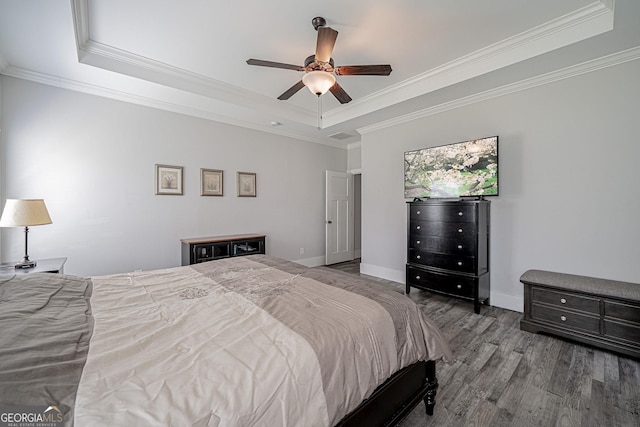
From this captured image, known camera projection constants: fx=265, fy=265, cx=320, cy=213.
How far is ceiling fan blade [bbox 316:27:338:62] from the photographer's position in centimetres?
206

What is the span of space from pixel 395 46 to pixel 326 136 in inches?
110

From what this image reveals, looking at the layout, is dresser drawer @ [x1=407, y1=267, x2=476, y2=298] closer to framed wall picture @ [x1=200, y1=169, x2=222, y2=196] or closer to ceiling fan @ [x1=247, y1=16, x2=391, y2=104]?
ceiling fan @ [x1=247, y1=16, x2=391, y2=104]

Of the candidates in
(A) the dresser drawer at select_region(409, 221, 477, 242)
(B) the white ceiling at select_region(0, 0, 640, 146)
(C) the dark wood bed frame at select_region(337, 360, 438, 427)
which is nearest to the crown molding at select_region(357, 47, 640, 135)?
(B) the white ceiling at select_region(0, 0, 640, 146)

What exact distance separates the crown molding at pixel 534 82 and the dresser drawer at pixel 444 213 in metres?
1.53

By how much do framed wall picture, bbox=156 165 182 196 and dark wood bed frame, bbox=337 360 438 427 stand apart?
382 centimetres

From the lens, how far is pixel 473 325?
9.67ft

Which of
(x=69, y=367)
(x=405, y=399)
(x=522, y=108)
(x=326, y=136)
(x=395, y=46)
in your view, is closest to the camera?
(x=69, y=367)

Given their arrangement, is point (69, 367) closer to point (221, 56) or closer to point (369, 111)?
point (221, 56)

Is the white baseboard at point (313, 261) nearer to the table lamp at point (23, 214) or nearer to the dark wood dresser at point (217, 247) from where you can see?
the dark wood dresser at point (217, 247)

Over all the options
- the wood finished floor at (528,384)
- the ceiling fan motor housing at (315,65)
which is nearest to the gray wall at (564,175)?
the wood finished floor at (528,384)

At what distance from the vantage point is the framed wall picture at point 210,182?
4.26m

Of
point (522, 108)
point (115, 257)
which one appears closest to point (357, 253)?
point (522, 108)

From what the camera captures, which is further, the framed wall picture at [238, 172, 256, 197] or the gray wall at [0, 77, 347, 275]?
the framed wall picture at [238, 172, 256, 197]

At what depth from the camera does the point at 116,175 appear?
3535mm
